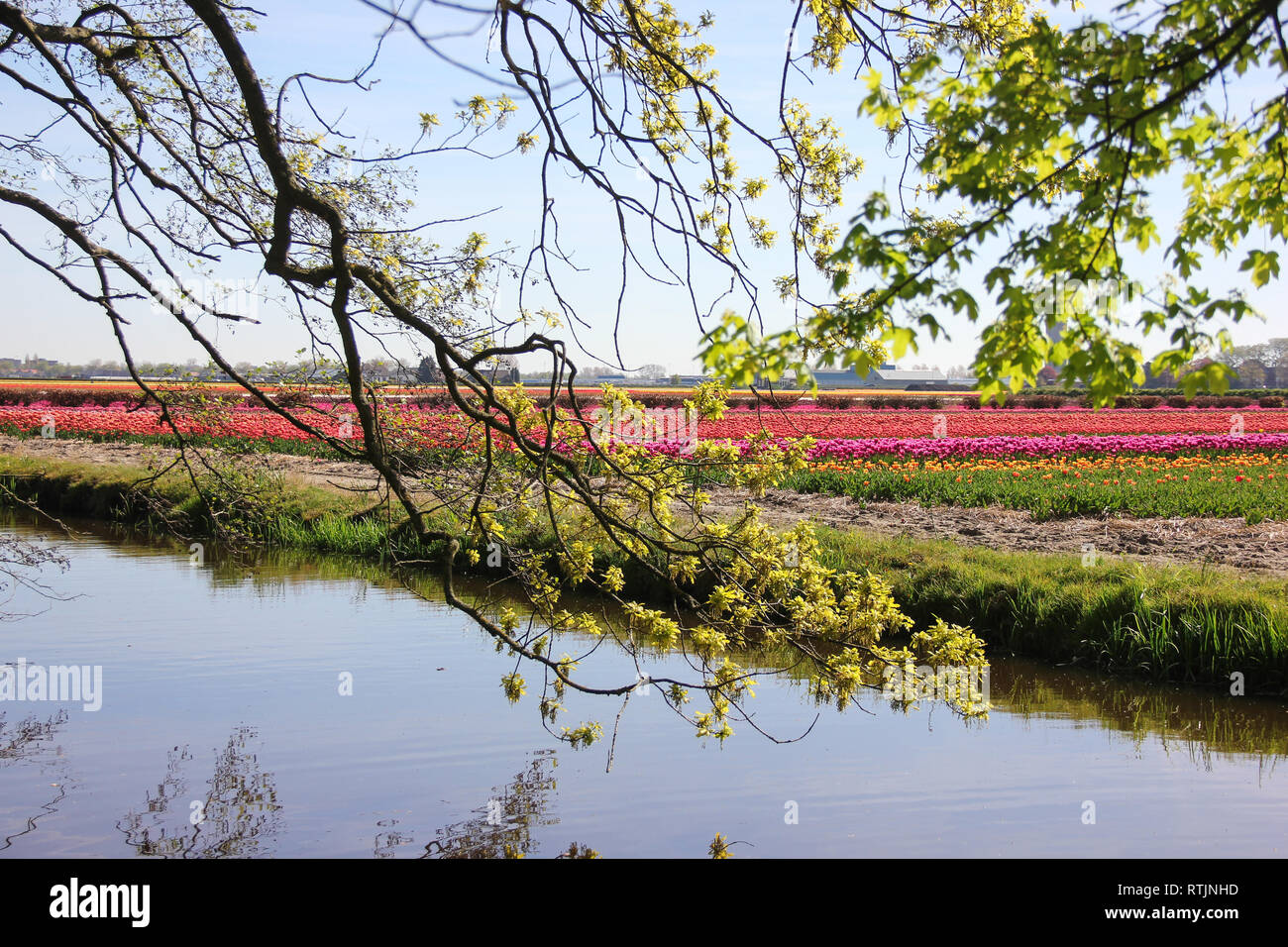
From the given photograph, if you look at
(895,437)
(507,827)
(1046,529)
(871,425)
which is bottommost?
(507,827)

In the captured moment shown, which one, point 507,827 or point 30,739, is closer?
point 507,827

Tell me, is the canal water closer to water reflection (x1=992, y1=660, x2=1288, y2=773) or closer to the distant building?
water reflection (x1=992, y1=660, x2=1288, y2=773)

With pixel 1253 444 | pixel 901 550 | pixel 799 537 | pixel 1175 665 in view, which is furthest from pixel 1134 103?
pixel 1253 444

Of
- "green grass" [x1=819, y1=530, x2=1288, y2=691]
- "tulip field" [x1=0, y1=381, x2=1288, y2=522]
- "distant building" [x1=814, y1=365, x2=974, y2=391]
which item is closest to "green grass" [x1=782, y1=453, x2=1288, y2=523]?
"tulip field" [x1=0, y1=381, x2=1288, y2=522]

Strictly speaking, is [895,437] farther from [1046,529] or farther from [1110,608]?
[1110,608]

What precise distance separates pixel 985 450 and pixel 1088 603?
10831mm

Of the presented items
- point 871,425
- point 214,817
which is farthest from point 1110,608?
point 871,425

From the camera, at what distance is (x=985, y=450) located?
62.3 ft

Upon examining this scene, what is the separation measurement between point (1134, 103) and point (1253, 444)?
64.7ft

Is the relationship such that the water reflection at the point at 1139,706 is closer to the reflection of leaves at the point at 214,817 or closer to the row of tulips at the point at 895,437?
the reflection of leaves at the point at 214,817

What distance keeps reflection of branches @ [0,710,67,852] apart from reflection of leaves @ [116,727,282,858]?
54 cm

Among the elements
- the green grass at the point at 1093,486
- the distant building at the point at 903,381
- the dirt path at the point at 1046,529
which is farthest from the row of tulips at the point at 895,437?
the distant building at the point at 903,381
